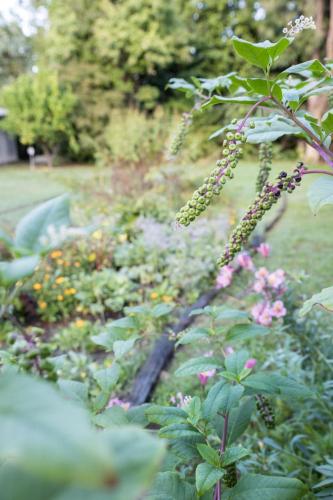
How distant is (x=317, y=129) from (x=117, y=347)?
57cm

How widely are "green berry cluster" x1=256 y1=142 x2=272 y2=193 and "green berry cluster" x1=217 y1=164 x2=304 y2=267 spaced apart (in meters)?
0.17

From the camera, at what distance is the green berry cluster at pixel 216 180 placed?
0.62 m

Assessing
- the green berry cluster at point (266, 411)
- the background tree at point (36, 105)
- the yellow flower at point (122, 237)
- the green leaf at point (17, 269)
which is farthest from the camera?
the background tree at point (36, 105)

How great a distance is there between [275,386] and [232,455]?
16cm

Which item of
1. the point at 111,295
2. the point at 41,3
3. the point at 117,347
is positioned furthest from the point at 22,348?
the point at 41,3

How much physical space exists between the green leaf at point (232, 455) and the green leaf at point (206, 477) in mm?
33

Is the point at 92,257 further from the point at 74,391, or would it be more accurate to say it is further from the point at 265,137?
the point at 265,137

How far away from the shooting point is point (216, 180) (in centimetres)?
63

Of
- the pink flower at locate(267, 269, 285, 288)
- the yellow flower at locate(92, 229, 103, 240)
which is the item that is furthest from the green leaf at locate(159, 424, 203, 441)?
the yellow flower at locate(92, 229, 103, 240)

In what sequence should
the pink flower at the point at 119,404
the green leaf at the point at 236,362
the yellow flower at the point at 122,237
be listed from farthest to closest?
the yellow flower at the point at 122,237 → the pink flower at the point at 119,404 → the green leaf at the point at 236,362

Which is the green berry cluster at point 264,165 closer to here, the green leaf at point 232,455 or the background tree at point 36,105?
the green leaf at point 232,455

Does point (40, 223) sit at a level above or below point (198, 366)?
above

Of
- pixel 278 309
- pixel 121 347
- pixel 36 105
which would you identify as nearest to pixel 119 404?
pixel 121 347

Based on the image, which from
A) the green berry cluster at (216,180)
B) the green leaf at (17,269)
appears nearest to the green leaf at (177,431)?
the green berry cluster at (216,180)
